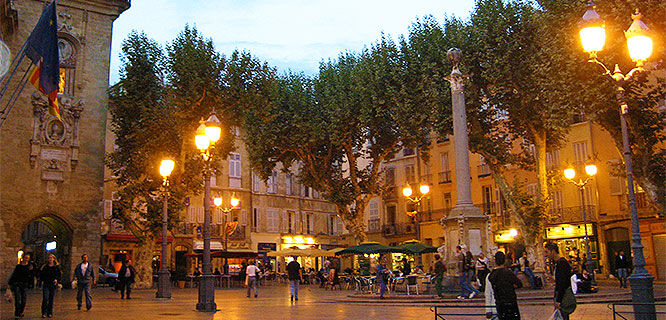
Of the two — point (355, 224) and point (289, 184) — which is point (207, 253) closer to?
point (355, 224)

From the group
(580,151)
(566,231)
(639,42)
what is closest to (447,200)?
(566,231)

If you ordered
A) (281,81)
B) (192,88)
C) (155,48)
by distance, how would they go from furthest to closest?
(281,81) → (155,48) → (192,88)

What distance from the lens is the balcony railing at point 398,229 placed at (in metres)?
46.5

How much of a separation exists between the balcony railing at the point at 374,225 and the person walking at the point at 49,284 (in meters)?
36.9

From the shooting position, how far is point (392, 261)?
4503 centimetres

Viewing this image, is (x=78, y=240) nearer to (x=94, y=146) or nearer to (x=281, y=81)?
(x=94, y=146)

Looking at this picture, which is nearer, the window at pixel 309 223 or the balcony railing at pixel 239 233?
the balcony railing at pixel 239 233

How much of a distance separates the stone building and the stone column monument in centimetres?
1925

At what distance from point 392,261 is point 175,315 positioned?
3172 cm

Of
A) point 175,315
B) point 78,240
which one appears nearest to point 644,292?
point 175,315

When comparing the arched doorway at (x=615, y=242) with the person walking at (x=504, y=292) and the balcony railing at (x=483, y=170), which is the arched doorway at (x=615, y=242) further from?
the person walking at (x=504, y=292)

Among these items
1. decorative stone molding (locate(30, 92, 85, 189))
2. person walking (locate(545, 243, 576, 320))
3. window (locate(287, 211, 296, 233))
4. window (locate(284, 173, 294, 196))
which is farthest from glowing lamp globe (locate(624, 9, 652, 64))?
window (locate(287, 211, 296, 233))

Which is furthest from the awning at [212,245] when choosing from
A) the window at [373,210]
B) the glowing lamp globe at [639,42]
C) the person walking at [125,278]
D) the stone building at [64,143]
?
the glowing lamp globe at [639,42]

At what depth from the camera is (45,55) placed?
1448 cm
